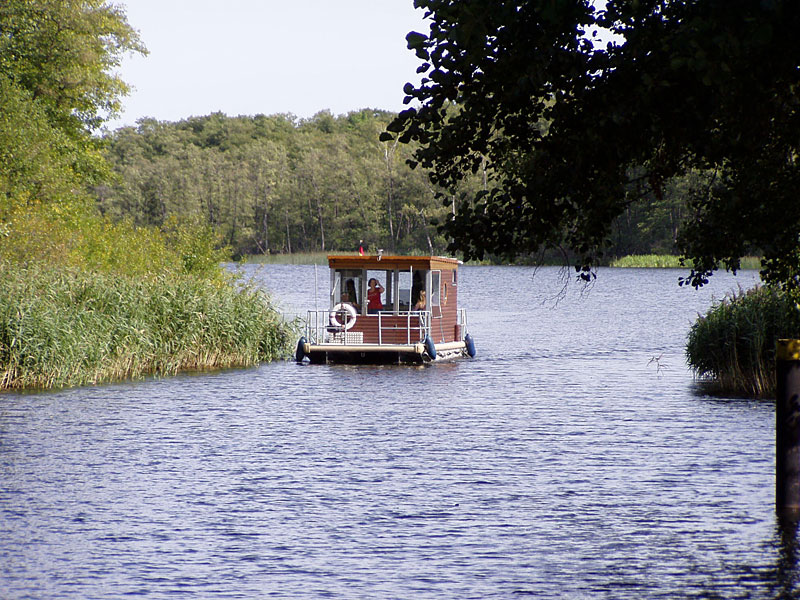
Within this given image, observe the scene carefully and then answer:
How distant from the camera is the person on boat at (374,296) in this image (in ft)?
94.7

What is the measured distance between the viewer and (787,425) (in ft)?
34.5

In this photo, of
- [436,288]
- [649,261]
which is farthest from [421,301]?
[649,261]

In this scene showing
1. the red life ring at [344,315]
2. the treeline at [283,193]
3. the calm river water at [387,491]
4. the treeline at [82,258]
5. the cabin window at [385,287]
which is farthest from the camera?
the treeline at [283,193]

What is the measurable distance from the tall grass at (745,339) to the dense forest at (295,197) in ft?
250

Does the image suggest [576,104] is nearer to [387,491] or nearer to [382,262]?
[387,491]

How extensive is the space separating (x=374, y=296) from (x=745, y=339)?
10196 millimetres

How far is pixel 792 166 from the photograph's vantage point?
10344mm

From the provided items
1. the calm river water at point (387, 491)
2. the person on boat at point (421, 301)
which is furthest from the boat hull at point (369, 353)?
the calm river water at point (387, 491)

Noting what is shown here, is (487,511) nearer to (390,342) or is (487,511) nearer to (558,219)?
(558,219)

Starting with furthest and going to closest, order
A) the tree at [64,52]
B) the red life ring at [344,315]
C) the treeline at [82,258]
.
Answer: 1. the tree at [64,52]
2. the red life ring at [344,315]
3. the treeline at [82,258]

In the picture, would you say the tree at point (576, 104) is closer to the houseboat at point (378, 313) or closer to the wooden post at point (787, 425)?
the wooden post at point (787, 425)

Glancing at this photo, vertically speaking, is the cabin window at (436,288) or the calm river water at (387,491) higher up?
the cabin window at (436,288)

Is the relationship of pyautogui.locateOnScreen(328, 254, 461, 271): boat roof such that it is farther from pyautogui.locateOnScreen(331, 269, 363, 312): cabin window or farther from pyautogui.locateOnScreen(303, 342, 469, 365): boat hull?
pyautogui.locateOnScreen(303, 342, 469, 365): boat hull

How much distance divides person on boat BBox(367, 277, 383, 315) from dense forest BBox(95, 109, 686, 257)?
70054mm
